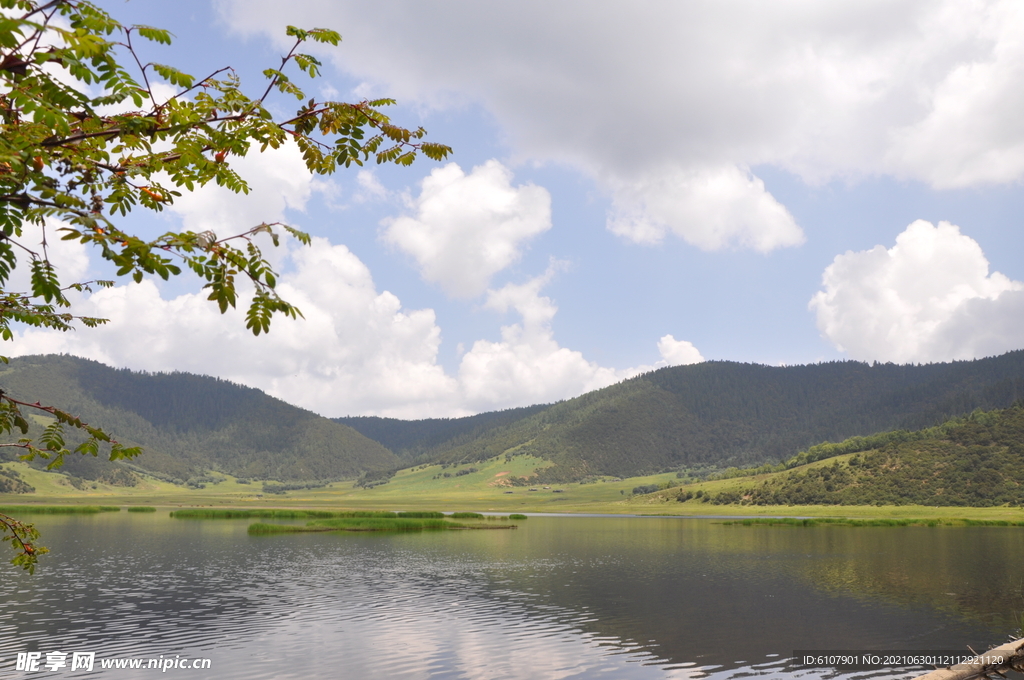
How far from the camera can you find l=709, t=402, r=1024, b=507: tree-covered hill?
136 metres

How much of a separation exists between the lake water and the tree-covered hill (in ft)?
252

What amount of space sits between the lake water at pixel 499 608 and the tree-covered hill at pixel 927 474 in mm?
76773

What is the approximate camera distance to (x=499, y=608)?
3816cm

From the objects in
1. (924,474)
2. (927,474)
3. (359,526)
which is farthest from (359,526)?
(927,474)

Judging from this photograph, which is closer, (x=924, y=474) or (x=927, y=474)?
(x=927, y=474)

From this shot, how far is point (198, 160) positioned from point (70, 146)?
3.77 ft

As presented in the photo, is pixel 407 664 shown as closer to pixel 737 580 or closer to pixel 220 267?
pixel 220 267

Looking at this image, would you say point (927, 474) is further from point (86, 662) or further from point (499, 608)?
point (86, 662)

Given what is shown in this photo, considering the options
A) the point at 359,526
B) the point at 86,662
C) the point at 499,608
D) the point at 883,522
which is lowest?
the point at 883,522

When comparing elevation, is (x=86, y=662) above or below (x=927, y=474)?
below

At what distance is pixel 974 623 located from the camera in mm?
34188

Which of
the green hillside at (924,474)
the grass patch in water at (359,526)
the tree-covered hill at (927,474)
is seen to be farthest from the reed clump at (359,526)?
the tree-covered hill at (927,474)

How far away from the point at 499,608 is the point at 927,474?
141920mm

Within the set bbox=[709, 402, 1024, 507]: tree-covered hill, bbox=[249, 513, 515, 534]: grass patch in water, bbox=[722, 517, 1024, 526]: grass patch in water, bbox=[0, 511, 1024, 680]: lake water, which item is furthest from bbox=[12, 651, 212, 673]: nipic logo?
bbox=[709, 402, 1024, 507]: tree-covered hill
